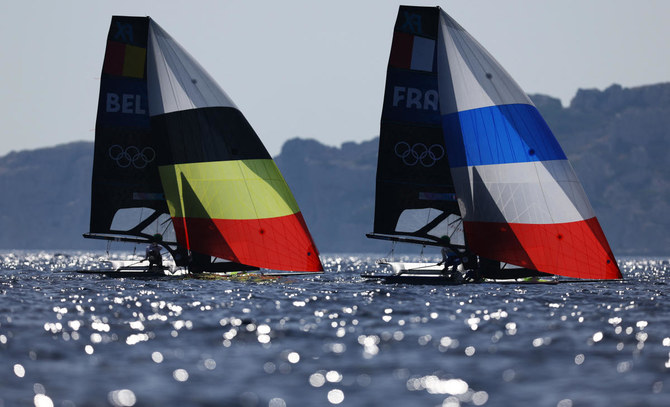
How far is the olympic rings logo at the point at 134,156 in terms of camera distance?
132 ft

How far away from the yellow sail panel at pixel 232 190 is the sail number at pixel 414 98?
5.52 metres

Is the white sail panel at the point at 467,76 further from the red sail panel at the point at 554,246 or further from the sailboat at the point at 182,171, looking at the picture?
the sailboat at the point at 182,171

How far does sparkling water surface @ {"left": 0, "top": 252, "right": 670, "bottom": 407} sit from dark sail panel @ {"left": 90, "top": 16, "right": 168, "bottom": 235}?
9.78 metres

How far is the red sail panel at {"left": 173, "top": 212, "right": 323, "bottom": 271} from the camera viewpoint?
1497 inches

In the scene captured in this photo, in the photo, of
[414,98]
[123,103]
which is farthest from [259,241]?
[123,103]

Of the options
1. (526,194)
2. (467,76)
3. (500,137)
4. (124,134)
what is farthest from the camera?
(124,134)

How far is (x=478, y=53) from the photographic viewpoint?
35906mm

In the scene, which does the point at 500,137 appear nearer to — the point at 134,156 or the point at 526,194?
the point at 526,194

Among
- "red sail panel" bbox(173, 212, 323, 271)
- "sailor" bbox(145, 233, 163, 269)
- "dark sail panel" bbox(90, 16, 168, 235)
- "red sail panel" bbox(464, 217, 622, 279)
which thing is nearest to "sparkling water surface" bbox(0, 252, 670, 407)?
"red sail panel" bbox(464, 217, 622, 279)

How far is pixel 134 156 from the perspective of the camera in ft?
132

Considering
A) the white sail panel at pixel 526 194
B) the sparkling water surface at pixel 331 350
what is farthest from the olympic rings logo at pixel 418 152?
the sparkling water surface at pixel 331 350

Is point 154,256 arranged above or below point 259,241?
below

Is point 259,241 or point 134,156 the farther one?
point 134,156

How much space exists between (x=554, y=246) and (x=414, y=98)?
7135 mm
